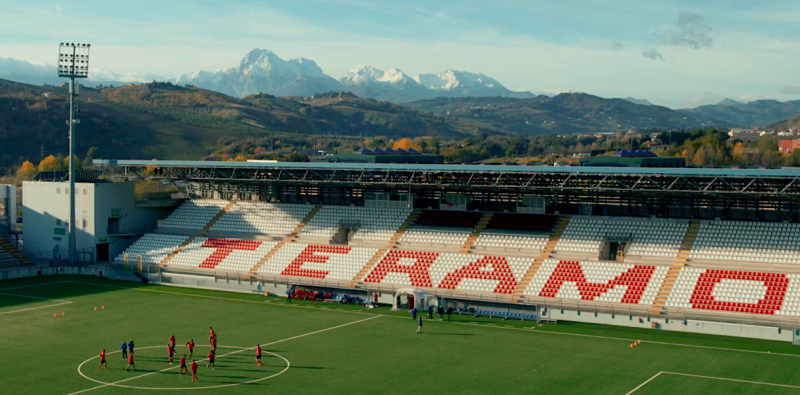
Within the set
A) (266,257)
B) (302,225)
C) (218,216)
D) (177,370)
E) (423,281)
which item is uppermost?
(218,216)

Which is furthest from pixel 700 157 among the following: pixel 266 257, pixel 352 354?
pixel 352 354

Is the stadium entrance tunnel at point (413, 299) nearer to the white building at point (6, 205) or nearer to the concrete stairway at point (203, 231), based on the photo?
the concrete stairway at point (203, 231)

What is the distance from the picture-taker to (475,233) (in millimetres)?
63781

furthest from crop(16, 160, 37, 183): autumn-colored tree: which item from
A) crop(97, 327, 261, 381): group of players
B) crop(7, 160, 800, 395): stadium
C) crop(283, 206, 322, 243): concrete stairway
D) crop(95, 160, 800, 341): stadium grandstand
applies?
crop(97, 327, 261, 381): group of players

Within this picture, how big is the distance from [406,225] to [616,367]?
30.6m

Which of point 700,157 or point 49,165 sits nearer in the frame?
point 700,157

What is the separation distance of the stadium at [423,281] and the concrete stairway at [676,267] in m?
0.18

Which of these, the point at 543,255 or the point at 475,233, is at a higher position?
the point at 475,233

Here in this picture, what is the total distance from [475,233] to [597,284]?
12648 millimetres

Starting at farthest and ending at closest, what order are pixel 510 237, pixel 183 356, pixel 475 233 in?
pixel 475 233 → pixel 510 237 → pixel 183 356

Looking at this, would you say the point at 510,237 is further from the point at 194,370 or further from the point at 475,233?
the point at 194,370

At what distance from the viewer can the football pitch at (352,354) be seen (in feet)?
117

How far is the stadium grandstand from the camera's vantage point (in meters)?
51.2

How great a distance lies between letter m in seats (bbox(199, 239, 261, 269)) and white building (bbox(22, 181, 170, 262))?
9058mm
